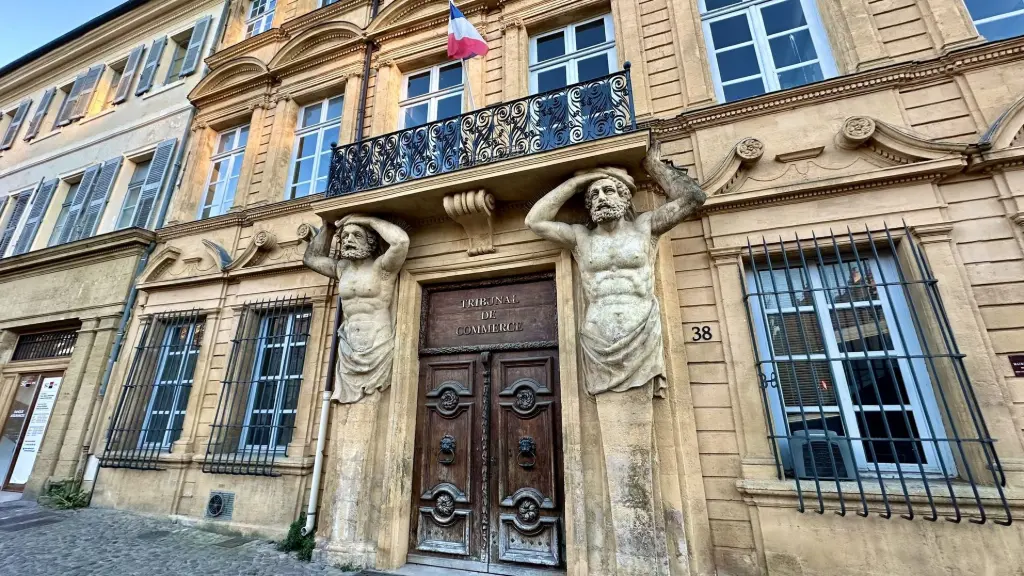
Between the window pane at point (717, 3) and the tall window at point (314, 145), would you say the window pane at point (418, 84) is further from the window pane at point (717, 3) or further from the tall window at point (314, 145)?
the window pane at point (717, 3)

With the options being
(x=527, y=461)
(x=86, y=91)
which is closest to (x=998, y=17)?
(x=527, y=461)

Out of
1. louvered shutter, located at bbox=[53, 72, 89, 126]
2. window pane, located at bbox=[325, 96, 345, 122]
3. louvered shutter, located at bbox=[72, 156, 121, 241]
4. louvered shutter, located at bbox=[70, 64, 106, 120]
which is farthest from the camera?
louvered shutter, located at bbox=[53, 72, 89, 126]

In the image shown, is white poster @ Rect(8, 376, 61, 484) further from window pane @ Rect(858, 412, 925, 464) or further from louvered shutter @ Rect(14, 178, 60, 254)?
window pane @ Rect(858, 412, 925, 464)

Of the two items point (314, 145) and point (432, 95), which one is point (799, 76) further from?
point (314, 145)

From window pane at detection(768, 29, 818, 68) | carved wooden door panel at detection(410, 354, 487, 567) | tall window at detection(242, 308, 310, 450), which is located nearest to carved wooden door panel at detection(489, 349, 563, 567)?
carved wooden door panel at detection(410, 354, 487, 567)

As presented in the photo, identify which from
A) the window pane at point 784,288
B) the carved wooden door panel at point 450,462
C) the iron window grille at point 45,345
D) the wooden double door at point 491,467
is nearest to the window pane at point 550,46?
the window pane at point 784,288

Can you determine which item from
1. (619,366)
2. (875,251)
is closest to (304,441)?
(619,366)

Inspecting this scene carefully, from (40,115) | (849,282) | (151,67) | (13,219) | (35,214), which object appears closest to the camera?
(849,282)

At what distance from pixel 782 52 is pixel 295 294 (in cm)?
714

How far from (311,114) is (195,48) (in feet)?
13.2

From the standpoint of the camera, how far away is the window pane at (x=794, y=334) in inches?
156

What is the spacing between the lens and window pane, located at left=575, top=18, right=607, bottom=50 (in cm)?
620

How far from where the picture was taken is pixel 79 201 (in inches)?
368

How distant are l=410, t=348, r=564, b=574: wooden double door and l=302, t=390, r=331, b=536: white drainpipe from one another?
1.26 meters
